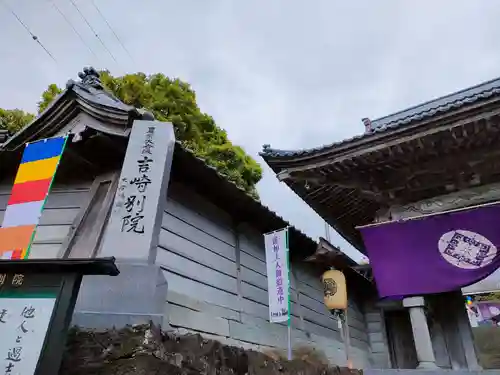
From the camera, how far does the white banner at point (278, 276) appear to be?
7164mm

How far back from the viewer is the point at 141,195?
5164 mm

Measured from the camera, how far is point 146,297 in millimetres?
4285

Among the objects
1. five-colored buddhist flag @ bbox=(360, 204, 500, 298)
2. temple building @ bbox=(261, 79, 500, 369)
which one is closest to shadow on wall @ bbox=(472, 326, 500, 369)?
temple building @ bbox=(261, 79, 500, 369)

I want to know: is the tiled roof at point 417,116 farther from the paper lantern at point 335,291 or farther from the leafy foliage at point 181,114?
the leafy foliage at point 181,114

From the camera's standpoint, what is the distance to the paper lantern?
8.55 m

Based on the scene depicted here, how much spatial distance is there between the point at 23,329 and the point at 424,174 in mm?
7366

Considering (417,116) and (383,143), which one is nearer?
(417,116)

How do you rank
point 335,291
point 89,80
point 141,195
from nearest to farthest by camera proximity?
point 141,195, point 89,80, point 335,291

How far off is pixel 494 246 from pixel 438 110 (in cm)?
271

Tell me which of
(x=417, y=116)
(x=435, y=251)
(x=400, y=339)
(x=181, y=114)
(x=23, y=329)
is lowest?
(x=23, y=329)

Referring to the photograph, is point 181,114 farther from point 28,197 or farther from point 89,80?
point 28,197

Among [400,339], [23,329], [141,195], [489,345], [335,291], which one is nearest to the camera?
[23,329]

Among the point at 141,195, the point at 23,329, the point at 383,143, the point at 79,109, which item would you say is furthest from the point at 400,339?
the point at 23,329

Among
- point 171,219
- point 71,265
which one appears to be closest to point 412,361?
point 171,219
